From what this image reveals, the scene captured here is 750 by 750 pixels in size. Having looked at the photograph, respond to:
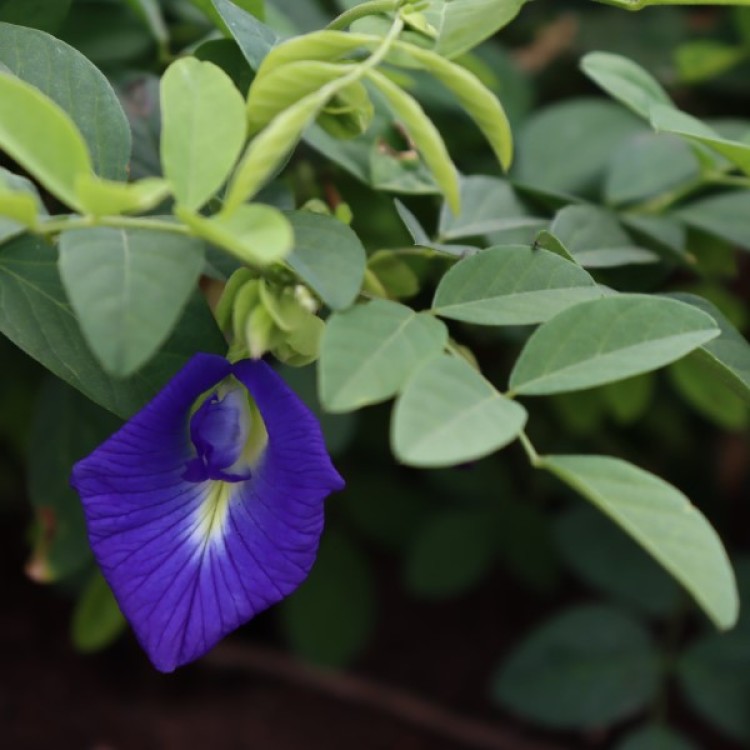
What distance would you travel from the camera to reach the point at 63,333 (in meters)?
0.64

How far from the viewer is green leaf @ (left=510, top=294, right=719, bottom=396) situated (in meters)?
0.57

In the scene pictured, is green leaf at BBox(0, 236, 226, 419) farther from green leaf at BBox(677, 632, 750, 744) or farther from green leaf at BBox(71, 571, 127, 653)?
green leaf at BBox(677, 632, 750, 744)

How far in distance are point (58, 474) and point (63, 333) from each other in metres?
0.31

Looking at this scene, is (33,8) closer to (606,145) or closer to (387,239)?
(387,239)

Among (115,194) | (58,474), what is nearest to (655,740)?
(58,474)

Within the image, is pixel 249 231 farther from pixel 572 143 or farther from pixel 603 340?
pixel 572 143

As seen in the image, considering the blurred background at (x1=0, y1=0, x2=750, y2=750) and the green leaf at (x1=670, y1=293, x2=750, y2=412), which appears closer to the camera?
the green leaf at (x1=670, y1=293, x2=750, y2=412)

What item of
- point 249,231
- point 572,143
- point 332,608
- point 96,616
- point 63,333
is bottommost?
point 332,608

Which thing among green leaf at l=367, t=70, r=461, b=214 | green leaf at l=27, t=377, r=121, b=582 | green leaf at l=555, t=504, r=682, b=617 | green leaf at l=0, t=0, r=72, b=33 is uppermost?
green leaf at l=367, t=70, r=461, b=214

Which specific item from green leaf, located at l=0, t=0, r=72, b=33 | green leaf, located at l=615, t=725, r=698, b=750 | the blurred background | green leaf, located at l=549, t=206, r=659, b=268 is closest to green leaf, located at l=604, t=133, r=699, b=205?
the blurred background

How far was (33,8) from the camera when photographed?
A: 0.78 meters

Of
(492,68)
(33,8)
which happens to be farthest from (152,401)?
(492,68)

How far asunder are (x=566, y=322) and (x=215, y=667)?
37.3 inches

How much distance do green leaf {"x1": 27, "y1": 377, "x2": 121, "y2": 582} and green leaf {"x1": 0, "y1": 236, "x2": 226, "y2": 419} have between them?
0.27m
